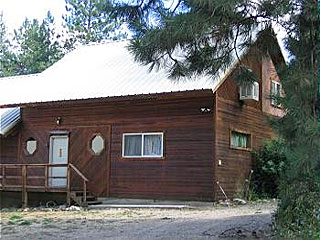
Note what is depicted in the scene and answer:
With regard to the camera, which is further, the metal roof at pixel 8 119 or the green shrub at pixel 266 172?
the metal roof at pixel 8 119

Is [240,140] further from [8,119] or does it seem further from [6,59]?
[6,59]

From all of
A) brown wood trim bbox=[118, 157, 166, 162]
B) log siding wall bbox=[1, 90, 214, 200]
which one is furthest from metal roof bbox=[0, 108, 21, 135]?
brown wood trim bbox=[118, 157, 166, 162]

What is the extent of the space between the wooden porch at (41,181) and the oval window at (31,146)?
0.63m

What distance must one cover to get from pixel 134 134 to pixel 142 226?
7.00 metres

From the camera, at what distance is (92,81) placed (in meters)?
19.4

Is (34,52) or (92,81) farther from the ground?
(34,52)

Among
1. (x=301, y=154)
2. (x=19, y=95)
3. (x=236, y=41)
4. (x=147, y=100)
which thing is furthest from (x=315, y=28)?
(x=19, y=95)

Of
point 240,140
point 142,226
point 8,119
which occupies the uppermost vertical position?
point 8,119

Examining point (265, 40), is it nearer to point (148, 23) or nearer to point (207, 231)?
point (148, 23)

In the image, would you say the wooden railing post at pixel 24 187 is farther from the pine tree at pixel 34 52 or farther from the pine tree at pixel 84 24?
the pine tree at pixel 34 52

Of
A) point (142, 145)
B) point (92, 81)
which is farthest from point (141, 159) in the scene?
point (92, 81)

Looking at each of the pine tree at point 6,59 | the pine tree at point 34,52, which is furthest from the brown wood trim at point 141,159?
the pine tree at point 6,59

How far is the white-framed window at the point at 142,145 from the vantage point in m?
16.7

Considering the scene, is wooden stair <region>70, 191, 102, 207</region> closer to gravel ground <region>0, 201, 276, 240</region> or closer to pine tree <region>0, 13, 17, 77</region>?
gravel ground <region>0, 201, 276, 240</region>
